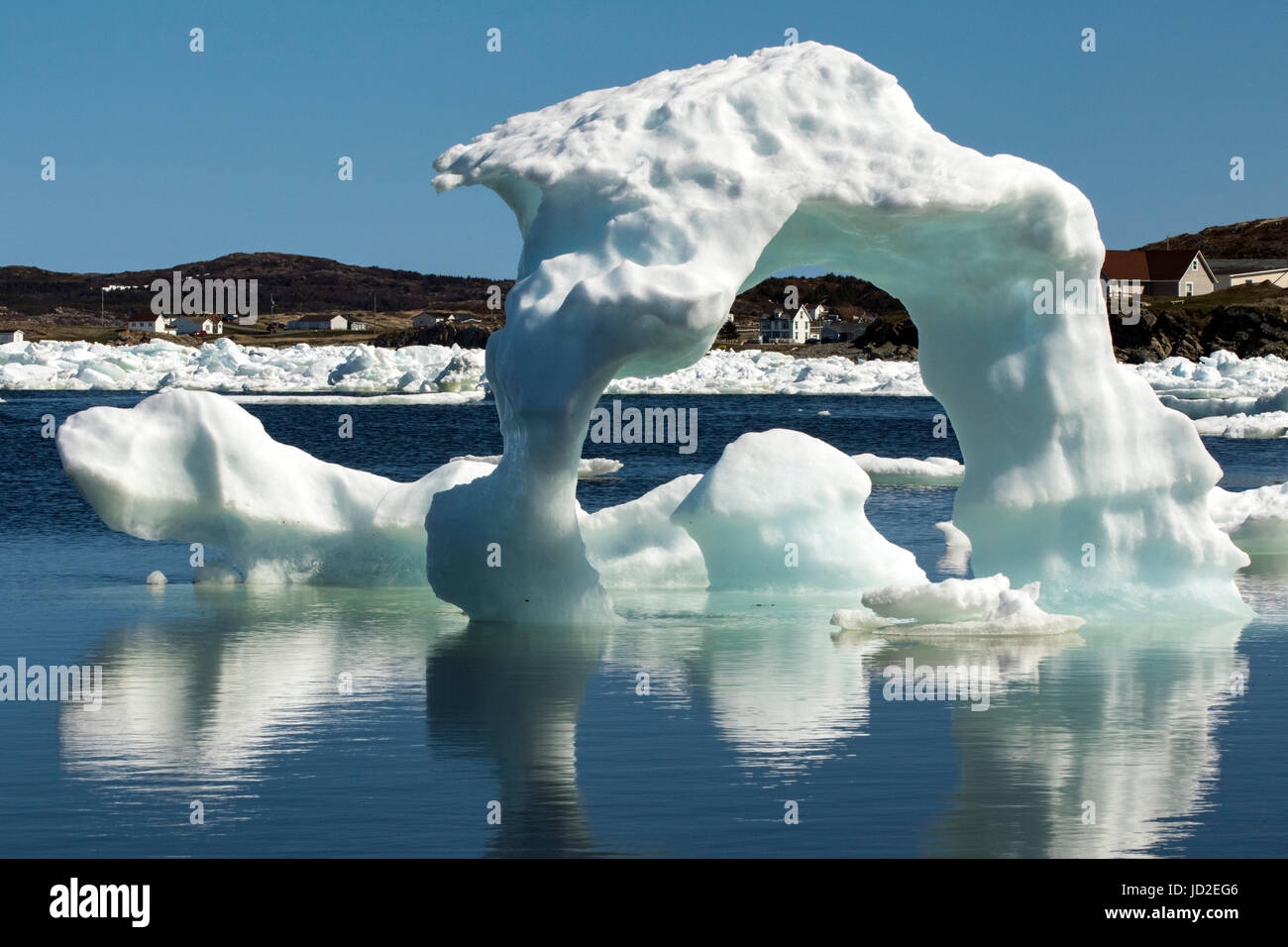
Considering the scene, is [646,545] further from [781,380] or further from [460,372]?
[781,380]

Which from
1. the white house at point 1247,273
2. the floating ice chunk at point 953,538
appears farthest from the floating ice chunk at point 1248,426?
the white house at point 1247,273

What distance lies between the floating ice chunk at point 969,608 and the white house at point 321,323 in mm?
127721

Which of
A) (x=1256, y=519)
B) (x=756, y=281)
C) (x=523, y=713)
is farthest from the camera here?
(x=1256, y=519)

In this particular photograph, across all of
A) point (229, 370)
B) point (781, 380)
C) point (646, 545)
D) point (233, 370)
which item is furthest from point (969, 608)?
point (233, 370)

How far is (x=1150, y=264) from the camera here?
347 ft

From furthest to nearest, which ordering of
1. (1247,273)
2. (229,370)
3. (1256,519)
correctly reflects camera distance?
(1247,273) < (229,370) < (1256,519)

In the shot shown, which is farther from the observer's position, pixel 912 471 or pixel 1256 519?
pixel 912 471

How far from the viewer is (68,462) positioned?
15.1 metres

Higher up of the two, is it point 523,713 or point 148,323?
point 148,323

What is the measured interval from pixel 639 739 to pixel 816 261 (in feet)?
18.6

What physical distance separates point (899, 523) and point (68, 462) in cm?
1067

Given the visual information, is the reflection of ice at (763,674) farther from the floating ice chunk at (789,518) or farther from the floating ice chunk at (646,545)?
the floating ice chunk at (646,545)

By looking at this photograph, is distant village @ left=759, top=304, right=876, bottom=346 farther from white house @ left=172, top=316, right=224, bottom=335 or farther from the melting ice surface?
the melting ice surface
